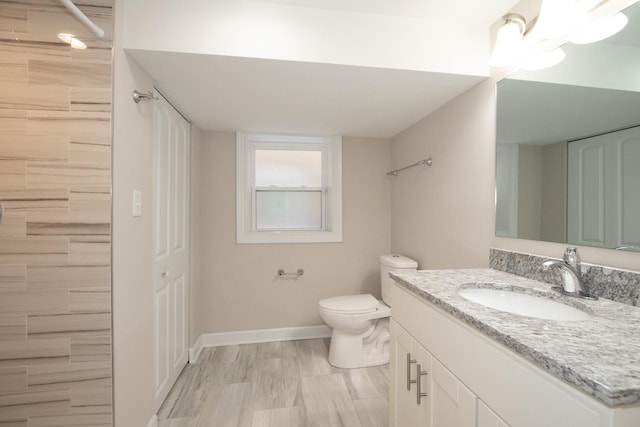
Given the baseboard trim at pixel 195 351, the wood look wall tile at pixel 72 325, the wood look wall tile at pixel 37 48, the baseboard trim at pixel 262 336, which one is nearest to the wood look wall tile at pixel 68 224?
the wood look wall tile at pixel 72 325

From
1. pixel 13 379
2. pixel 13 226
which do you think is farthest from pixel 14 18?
pixel 13 379

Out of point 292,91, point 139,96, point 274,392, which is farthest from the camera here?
point 274,392

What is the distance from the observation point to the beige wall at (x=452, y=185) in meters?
1.40

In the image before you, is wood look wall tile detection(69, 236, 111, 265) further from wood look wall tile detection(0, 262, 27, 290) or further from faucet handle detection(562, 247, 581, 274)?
faucet handle detection(562, 247, 581, 274)

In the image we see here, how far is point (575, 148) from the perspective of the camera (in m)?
0.99

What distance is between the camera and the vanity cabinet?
491mm

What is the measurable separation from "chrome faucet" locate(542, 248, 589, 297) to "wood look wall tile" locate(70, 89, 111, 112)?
1823 millimetres

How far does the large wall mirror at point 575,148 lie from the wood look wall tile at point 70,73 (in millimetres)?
1835

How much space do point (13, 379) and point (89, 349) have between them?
31 cm

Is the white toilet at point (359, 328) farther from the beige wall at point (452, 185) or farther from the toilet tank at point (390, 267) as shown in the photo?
the beige wall at point (452, 185)

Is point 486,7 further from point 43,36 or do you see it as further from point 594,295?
point 43,36

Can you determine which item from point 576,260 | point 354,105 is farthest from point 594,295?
point 354,105

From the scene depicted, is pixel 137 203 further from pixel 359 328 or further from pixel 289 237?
pixel 359 328

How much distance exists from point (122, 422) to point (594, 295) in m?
1.95
